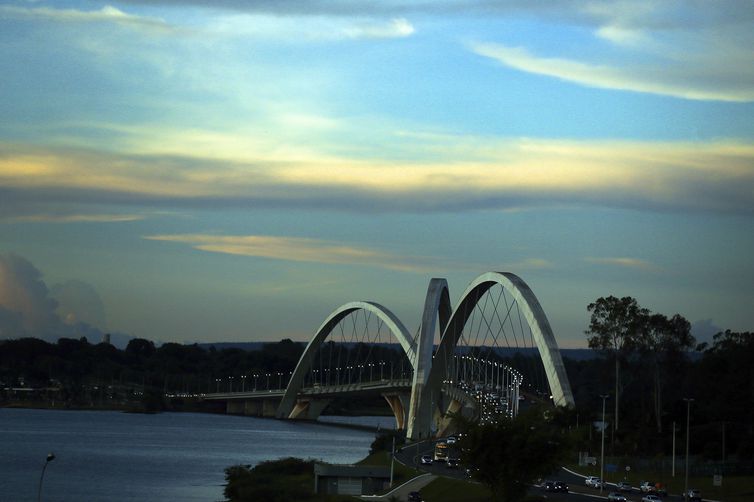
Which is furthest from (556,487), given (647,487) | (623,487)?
(647,487)

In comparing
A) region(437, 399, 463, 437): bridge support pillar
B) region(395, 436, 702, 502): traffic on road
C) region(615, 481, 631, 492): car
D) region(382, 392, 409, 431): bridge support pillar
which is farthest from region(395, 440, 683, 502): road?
region(382, 392, 409, 431): bridge support pillar

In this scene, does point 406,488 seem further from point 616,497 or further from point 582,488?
point 616,497

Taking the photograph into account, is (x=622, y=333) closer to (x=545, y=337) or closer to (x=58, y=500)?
(x=545, y=337)

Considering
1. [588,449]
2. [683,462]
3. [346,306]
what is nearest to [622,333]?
[588,449]

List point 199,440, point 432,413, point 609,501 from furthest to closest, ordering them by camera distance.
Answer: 1. point 199,440
2. point 432,413
3. point 609,501

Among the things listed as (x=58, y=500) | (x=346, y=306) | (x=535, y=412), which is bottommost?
(x=58, y=500)
